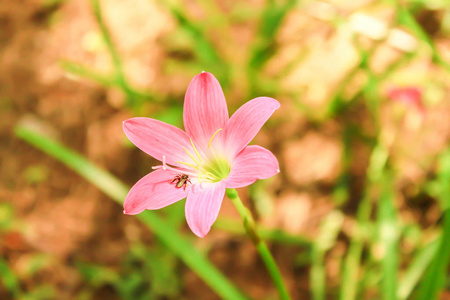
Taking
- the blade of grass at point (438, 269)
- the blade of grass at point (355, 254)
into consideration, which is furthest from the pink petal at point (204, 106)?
the blade of grass at point (355, 254)

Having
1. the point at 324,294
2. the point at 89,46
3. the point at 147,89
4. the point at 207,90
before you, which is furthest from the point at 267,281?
the point at 89,46

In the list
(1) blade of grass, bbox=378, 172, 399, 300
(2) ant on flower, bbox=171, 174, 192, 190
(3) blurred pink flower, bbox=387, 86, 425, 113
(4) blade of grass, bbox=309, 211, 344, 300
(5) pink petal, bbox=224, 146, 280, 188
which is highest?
(3) blurred pink flower, bbox=387, 86, 425, 113

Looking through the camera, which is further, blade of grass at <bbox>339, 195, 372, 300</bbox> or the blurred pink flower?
the blurred pink flower

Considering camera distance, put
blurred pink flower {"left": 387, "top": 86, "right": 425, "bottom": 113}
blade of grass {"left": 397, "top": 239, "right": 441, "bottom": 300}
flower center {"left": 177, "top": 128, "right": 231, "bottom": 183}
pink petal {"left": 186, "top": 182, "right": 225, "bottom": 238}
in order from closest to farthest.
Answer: pink petal {"left": 186, "top": 182, "right": 225, "bottom": 238}, flower center {"left": 177, "top": 128, "right": 231, "bottom": 183}, blade of grass {"left": 397, "top": 239, "right": 441, "bottom": 300}, blurred pink flower {"left": 387, "top": 86, "right": 425, "bottom": 113}

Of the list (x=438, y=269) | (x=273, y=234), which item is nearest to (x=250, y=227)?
(x=438, y=269)

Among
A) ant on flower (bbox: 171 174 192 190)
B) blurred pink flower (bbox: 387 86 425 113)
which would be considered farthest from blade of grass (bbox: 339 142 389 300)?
ant on flower (bbox: 171 174 192 190)

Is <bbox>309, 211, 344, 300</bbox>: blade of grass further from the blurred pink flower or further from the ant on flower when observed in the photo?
the ant on flower
